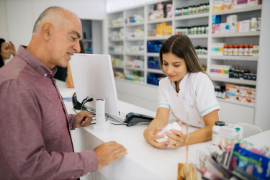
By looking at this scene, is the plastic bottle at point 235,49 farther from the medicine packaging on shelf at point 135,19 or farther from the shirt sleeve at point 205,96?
the medicine packaging on shelf at point 135,19

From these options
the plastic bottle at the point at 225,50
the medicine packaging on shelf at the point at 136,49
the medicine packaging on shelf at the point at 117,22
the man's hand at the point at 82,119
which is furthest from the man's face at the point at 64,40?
the medicine packaging on shelf at the point at 117,22

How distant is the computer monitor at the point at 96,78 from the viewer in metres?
1.55

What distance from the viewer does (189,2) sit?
14.4 ft

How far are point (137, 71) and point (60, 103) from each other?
4692mm

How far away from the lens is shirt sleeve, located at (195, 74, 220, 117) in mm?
1468

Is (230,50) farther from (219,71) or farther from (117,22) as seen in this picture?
(117,22)

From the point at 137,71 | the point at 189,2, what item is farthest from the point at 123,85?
the point at 189,2

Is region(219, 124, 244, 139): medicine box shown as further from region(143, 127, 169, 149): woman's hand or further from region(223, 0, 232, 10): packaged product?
region(223, 0, 232, 10): packaged product

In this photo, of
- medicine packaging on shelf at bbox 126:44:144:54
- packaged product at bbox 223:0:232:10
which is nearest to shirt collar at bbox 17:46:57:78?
packaged product at bbox 223:0:232:10

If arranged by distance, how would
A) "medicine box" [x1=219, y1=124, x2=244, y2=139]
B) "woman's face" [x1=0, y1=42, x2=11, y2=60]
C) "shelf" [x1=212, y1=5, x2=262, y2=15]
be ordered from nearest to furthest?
"medicine box" [x1=219, y1=124, x2=244, y2=139], "shelf" [x1=212, y1=5, x2=262, y2=15], "woman's face" [x1=0, y1=42, x2=11, y2=60]

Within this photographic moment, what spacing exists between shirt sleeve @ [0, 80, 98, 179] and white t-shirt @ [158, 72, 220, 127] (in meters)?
0.99

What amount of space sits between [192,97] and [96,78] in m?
0.72

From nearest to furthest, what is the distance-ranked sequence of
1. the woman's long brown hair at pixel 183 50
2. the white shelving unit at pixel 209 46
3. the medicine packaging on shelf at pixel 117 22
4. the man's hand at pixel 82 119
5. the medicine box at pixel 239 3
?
the woman's long brown hair at pixel 183 50
the man's hand at pixel 82 119
the medicine box at pixel 239 3
the white shelving unit at pixel 209 46
the medicine packaging on shelf at pixel 117 22

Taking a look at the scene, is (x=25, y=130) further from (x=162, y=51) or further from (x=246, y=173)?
(x=162, y=51)
